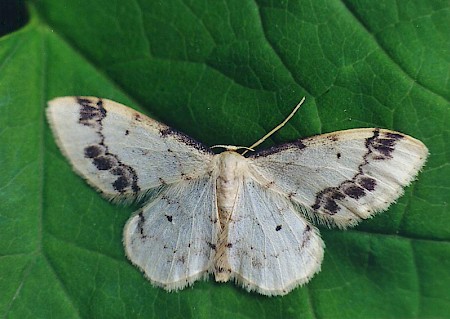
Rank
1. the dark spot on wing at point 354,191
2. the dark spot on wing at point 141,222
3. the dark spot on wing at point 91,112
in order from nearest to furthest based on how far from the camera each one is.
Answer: the dark spot on wing at point 354,191, the dark spot on wing at point 91,112, the dark spot on wing at point 141,222

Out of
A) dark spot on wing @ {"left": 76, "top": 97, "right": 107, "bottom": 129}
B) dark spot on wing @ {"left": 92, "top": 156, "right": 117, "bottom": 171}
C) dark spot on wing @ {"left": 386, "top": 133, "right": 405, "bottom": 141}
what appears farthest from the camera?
dark spot on wing @ {"left": 92, "top": 156, "right": 117, "bottom": 171}

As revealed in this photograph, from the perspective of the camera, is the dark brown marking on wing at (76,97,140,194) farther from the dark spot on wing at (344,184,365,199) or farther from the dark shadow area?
the dark spot on wing at (344,184,365,199)

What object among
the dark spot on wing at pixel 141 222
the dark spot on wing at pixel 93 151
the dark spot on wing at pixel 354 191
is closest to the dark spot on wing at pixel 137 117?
the dark spot on wing at pixel 93 151

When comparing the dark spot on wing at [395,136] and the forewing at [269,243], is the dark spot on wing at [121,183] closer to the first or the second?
the forewing at [269,243]

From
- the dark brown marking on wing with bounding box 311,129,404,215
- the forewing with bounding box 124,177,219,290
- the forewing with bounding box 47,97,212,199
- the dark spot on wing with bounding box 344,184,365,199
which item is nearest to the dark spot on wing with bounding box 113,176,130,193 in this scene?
the forewing with bounding box 47,97,212,199

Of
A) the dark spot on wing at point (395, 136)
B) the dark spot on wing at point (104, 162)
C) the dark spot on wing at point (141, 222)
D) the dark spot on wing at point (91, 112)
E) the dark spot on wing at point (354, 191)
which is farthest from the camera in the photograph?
the dark spot on wing at point (141, 222)

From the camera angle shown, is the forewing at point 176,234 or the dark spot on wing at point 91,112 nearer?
the dark spot on wing at point 91,112

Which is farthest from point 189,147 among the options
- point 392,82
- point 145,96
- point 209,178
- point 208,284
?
point 392,82
